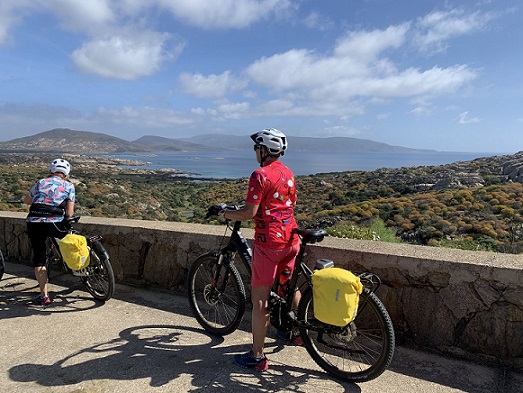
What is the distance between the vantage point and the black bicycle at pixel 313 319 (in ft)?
8.91

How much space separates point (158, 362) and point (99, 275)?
5.55 feet

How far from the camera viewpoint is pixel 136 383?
279 centimetres

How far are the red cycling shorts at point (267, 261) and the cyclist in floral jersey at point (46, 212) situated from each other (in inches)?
99.8

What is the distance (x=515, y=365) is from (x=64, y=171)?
4.61m

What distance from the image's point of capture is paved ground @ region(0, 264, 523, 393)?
2.74 meters

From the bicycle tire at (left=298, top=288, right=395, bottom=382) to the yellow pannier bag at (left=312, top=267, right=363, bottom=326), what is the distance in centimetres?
23

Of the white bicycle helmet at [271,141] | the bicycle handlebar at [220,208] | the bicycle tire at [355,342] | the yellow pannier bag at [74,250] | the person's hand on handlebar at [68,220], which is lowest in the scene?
the bicycle tire at [355,342]

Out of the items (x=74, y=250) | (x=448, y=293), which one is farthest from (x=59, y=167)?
(x=448, y=293)

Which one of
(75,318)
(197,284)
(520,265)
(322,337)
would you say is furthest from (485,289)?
(75,318)

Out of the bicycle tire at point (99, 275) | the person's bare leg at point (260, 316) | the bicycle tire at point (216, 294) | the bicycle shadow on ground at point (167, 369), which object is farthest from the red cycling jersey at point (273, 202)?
the bicycle tire at point (99, 275)

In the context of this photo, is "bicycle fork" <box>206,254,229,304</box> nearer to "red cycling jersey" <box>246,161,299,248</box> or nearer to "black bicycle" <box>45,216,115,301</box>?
"red cycling jersey" <box>246,161,299,248</box>

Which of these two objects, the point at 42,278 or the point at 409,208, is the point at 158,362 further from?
the point at 409,208

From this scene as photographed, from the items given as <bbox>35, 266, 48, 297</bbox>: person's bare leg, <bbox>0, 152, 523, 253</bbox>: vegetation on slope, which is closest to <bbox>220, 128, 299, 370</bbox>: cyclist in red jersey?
<bbox>35, 266, 48, 297</bbox>: person's bare leg

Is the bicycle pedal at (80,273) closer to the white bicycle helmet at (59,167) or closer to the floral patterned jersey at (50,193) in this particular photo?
the floral patterned jersey at (50,193)
